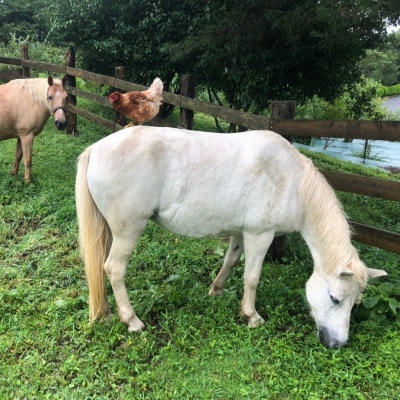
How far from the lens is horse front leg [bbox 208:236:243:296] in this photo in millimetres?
3211

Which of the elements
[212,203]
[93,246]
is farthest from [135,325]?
[212,203]

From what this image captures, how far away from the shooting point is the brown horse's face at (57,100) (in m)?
5.38

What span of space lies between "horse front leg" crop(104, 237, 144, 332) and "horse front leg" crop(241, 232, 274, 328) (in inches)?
33.3

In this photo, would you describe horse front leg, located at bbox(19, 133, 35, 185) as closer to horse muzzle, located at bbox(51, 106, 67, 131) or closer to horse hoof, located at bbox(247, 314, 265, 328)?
horse muzzle, located at bbox(51, 106, 67, 131)

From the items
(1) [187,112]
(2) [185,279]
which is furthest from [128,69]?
(2) [185,279]

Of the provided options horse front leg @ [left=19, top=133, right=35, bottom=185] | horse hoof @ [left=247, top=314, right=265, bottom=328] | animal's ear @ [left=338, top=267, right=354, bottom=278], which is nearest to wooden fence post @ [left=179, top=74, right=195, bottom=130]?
horse front leg @ [left=19, top=133, right=35, bottom=185]

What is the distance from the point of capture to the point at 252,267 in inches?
111

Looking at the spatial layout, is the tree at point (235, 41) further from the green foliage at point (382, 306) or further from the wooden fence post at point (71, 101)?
the green foliage at point (382, 306)

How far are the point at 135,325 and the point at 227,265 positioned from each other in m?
0.94

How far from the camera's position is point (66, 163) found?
6.34m

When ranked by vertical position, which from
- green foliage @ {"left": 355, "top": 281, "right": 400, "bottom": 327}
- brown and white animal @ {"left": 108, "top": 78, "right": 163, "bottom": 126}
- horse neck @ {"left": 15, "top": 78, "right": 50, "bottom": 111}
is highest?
brown and white animal @ {"left": 108, "top": 78, "right": 163, "bottom": 126}

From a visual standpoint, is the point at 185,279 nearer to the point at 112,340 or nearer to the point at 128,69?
the point at 112,340

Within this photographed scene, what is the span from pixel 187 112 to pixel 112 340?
309 centimetres

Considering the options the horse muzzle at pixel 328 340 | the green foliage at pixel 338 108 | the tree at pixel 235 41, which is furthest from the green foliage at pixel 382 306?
the green foliage at pixel 338 108
